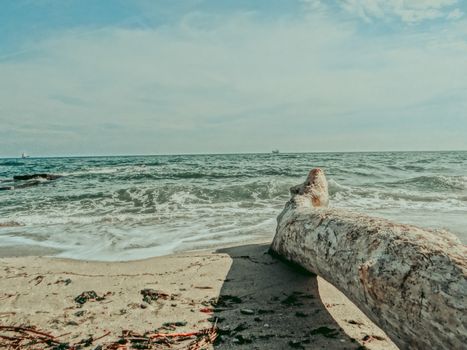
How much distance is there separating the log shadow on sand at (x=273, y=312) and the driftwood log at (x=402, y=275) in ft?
1.11

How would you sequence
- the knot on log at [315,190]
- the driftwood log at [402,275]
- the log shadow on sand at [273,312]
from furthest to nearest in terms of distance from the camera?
the knot on log at [315,190], the log shadow on sand at [273,312], the driftwood log at [402,275]

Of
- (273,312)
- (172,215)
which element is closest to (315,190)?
(273,312)

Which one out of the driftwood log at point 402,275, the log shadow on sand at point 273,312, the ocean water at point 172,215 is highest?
the driftwood log at point 402,275

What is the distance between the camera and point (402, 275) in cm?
196

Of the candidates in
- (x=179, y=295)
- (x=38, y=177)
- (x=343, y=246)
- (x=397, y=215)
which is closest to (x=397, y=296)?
(x=343, y=246)

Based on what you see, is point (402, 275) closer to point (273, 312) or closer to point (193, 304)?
point (273, 312)

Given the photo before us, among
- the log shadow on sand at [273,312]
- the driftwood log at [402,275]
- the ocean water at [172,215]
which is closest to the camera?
the driftwood log at [402,275]

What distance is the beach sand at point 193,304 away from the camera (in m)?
2.51

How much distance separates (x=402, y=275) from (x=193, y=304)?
70.7 inches

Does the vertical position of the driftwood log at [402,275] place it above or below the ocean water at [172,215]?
above

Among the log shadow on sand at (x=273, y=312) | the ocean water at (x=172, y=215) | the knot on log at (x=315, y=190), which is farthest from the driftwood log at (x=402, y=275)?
the ocean water at (x=172, y=215)

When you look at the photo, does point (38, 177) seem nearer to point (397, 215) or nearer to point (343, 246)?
point (397, 215)

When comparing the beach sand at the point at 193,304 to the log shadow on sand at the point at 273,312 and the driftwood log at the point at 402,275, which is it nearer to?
the log shadow on sand at the point at 273,312

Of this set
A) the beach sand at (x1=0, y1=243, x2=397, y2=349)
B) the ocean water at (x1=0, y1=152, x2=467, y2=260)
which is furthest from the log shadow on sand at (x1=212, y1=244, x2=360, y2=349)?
the ocean water at (x1=0, y1=152, x2=467, y2=260)
